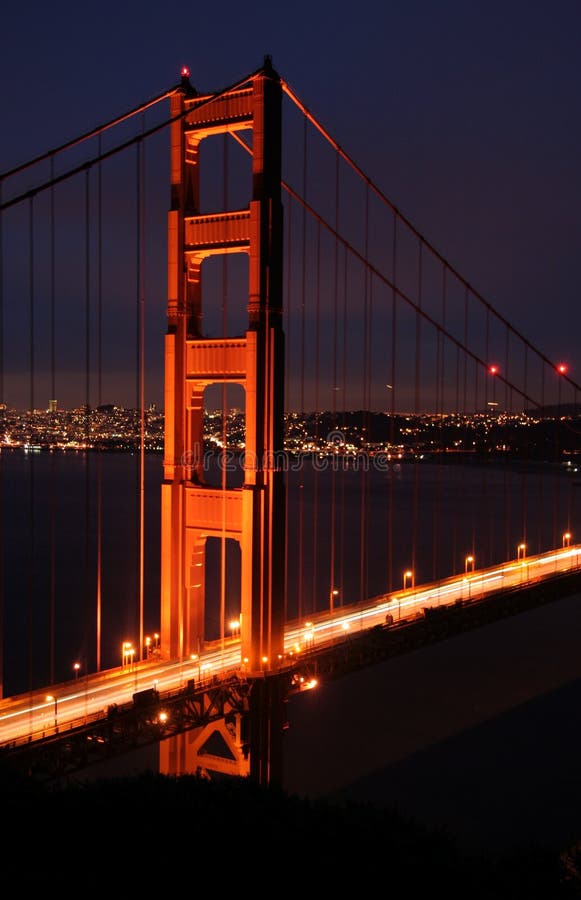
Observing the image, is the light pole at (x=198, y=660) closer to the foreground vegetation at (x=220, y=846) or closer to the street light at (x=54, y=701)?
the street light at (x=54, y=701)

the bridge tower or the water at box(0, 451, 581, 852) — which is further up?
the bridge tower

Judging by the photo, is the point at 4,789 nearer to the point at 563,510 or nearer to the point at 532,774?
the point at 532,774

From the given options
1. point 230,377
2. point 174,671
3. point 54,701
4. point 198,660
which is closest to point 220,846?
point 54,701

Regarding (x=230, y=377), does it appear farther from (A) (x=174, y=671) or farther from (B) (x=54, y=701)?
(B) (x=54, y=701)

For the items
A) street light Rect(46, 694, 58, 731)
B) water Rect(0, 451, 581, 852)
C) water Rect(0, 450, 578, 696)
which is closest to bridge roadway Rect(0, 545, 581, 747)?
street light Rect(46, 694, 58, 731)

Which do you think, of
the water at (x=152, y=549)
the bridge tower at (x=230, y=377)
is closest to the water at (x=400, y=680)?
the water at (x=152, y=549)

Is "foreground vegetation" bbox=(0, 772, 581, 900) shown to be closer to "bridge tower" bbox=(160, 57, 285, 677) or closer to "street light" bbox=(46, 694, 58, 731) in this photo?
"street light" bbox=(46, 694, 58, 731)

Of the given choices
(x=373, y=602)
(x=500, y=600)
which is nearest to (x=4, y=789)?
(x=373, y=602)
